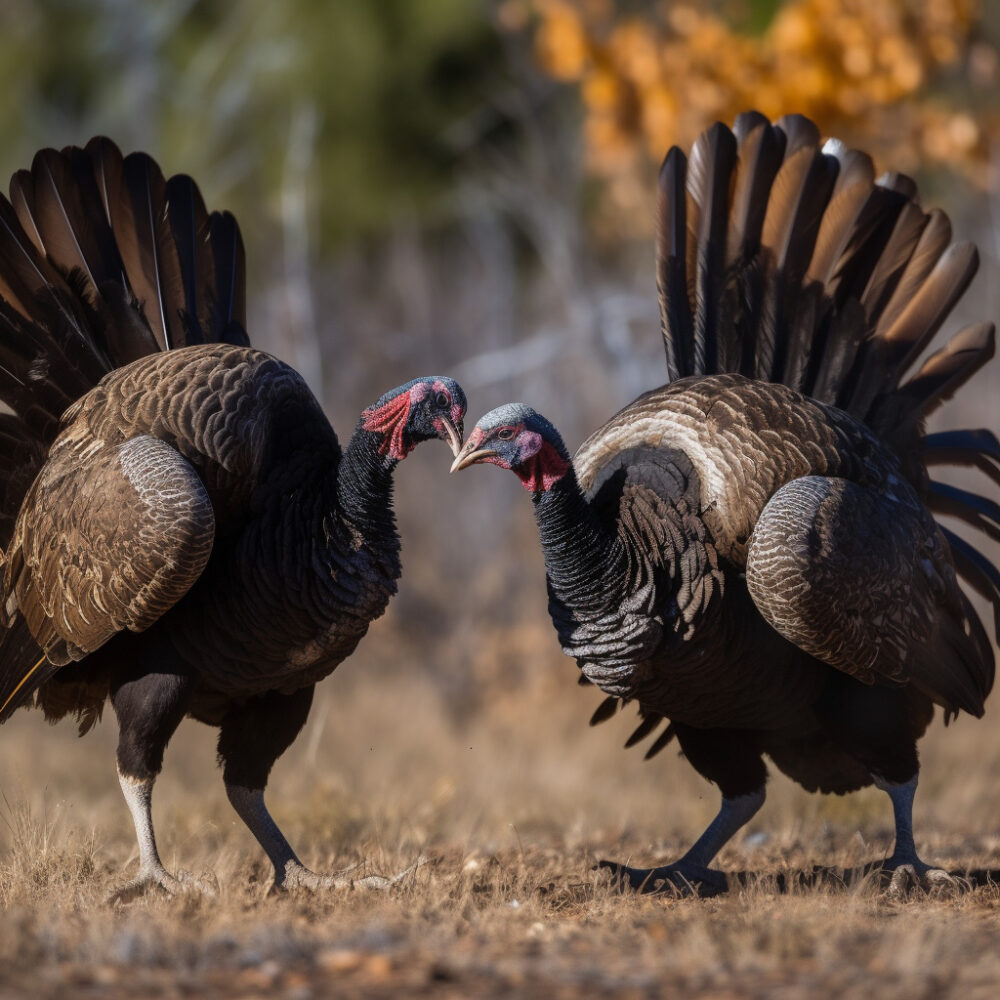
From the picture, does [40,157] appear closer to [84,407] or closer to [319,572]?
[84,407]

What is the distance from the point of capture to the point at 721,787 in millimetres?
6016

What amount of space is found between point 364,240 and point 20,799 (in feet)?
52.7

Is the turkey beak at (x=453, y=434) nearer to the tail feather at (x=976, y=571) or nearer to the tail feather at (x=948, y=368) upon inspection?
the tail feather at (x=948, y=368)

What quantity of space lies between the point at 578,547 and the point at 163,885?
1.95 metres

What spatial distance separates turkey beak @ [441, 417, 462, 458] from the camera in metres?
5.13

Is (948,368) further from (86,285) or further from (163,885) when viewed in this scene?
(163,885)

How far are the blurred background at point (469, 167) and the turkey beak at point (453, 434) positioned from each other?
2.66 metres

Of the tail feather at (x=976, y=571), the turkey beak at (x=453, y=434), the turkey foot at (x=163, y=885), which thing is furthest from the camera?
the tail feather at (x=976, y=571)

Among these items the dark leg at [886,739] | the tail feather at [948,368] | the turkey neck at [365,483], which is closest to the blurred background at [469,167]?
the turkey neck at [365,483]

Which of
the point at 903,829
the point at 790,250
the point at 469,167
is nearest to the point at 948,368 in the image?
the point at 790,250

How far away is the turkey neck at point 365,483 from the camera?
517cm

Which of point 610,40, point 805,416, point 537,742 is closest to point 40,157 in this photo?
point 805,416

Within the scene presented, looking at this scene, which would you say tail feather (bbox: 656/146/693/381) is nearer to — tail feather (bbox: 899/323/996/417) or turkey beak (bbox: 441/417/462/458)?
tail feather (bbox: 899/323/996/417)

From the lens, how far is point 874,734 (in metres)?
5.56
